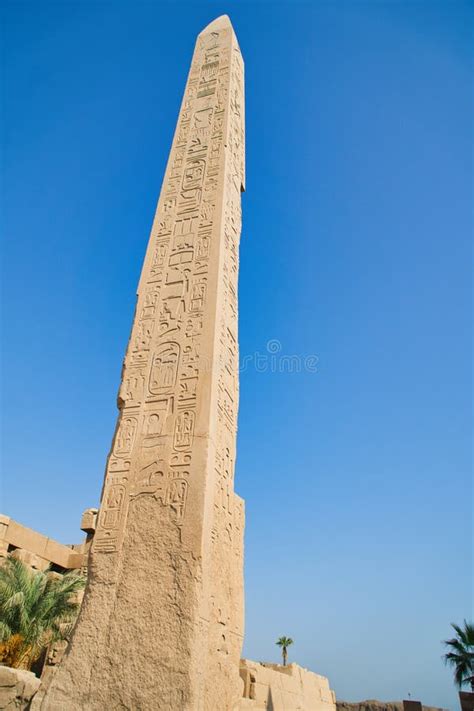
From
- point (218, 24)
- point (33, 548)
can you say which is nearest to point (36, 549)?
point (33, 548)

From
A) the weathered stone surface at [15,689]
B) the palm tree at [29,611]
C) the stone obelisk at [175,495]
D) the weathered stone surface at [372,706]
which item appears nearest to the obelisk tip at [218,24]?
the stone obelisk at [175,495]

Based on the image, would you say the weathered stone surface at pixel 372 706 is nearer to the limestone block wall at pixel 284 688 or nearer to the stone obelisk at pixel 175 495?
the limestone block wall at pixel 284 688

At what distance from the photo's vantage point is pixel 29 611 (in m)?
7.69

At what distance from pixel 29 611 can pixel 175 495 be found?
218 inches

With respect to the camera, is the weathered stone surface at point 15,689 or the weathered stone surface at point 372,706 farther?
the weathered stone surface at point 372,706

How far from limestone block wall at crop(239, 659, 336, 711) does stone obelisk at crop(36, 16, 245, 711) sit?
7.17 feet

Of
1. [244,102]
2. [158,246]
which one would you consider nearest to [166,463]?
[158,246]

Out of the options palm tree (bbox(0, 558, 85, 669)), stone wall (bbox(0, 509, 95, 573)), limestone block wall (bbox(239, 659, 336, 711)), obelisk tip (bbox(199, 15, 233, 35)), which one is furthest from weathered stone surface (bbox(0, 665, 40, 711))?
obelisk tip (bbox(199, 15, 233, 35))

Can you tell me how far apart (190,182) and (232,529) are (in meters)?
3.18

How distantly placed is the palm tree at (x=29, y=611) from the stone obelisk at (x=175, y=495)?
490 centimetres

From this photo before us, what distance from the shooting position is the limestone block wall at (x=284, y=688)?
241 inches

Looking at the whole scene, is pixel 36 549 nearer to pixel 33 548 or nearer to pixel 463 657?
pixel 33 548

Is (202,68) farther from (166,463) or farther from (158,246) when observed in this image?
(166,463)

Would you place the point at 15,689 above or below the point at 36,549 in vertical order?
below
